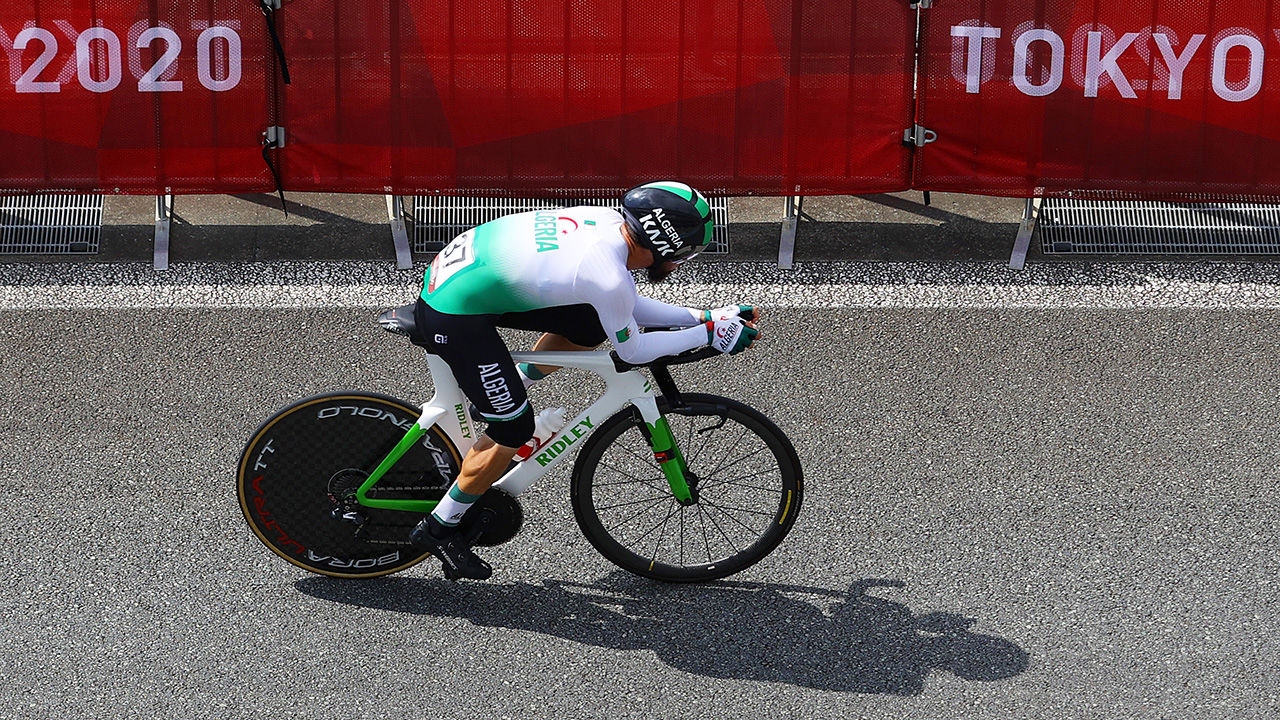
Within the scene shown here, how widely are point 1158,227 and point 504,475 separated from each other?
5038mm

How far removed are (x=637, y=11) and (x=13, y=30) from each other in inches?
135

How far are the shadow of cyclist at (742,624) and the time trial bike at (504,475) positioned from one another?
0.11 metres

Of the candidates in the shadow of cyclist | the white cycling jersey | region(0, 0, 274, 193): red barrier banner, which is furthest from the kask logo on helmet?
region(0, 0, 274, 193): red barrier banner

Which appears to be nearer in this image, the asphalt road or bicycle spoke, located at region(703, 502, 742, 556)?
the asphalt road

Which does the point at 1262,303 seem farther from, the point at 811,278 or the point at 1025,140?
the point at 811,278

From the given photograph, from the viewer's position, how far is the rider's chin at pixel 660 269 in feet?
18.3

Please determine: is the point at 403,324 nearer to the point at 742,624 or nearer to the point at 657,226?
the point at 657,226

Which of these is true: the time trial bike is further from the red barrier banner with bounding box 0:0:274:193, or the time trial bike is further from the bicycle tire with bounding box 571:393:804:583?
the red barrier banner with bounding box 0:0:274:193

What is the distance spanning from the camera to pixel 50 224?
363 inches

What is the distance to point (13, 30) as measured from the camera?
8.84m

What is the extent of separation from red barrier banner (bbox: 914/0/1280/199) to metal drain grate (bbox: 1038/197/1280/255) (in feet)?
0.84

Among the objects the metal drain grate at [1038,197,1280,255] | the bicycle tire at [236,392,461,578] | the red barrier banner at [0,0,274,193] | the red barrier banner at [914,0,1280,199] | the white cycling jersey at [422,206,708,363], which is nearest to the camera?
the white cycling jersey at [422,206,708,363]

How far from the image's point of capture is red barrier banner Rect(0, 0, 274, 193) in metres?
8.84

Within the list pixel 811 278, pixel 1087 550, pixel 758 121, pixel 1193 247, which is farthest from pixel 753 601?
pixel 1193 247
